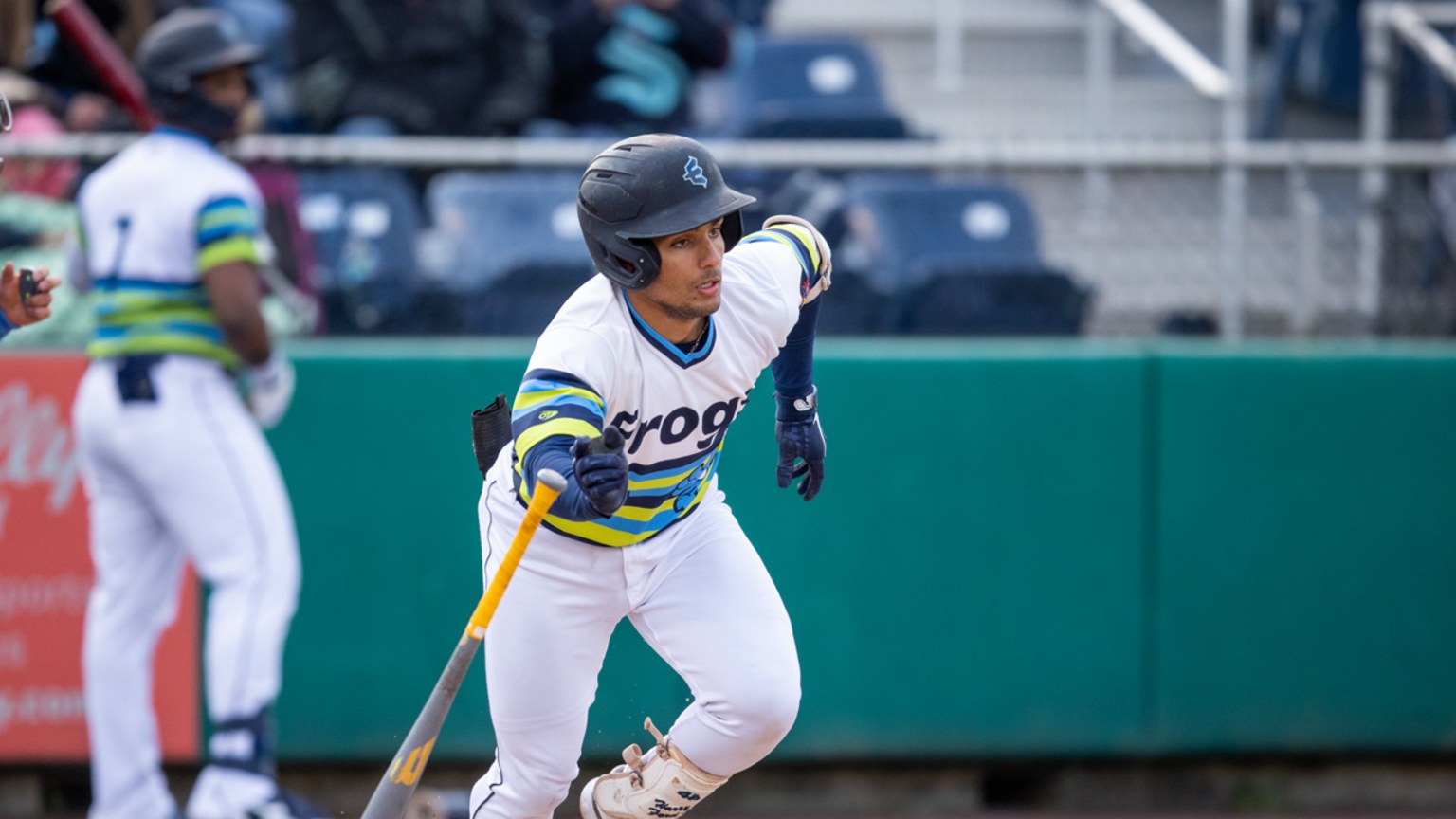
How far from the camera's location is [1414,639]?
6449 mm

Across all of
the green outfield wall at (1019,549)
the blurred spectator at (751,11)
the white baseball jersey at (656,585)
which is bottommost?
the green outfield wall at (1019,549)

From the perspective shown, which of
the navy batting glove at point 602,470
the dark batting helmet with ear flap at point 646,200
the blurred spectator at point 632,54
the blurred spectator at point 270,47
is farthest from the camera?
the blurred spectator at point 270,47

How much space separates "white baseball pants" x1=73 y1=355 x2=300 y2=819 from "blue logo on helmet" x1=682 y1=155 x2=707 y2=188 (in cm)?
202

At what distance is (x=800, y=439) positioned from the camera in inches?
172

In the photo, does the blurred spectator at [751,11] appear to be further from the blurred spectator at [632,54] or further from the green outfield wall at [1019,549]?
the green outfield wall at [1019,549]

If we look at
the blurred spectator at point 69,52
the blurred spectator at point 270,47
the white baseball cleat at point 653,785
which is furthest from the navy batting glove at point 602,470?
the blurred spectator at point 270,47

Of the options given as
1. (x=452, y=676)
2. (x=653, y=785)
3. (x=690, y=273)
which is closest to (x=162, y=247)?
(x=452, y=676)

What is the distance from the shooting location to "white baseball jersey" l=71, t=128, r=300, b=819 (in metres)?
5.05

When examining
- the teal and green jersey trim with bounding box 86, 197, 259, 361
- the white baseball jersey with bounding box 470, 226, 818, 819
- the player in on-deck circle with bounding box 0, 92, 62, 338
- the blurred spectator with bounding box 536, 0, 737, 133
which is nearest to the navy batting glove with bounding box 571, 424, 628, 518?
the white baseball jersey with bounding box 470, 226, 818, 819

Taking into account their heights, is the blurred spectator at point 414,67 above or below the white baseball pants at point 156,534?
above

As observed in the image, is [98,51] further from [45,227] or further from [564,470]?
[564,470]

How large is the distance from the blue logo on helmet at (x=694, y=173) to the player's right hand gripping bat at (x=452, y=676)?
752 millimetres

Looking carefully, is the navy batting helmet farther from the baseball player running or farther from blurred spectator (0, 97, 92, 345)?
the baseball player running

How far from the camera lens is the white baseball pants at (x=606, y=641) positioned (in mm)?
3965
